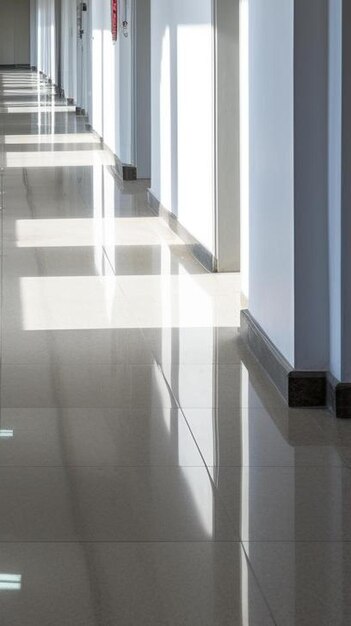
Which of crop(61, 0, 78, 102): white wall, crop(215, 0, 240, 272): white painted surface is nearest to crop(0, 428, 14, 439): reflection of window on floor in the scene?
crop(215, 0, 240, 272): white painted surface

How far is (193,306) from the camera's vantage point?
314 inches

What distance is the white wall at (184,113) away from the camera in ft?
30.3

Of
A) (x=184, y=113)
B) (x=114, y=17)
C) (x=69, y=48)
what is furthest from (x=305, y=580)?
(x=69, y=48)

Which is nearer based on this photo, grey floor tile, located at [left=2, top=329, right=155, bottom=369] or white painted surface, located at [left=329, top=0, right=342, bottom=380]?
white painted surface, located at [left=329, top=0, right=342, bottom=380]

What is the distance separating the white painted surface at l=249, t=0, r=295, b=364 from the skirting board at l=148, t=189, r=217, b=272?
92.8 inches

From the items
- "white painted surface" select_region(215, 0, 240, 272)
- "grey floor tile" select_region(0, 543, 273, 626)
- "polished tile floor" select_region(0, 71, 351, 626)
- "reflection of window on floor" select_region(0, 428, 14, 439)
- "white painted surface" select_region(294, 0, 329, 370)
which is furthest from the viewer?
"white painted surface" select_region(215, 0, 240, 272)

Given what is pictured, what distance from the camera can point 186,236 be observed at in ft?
34.6

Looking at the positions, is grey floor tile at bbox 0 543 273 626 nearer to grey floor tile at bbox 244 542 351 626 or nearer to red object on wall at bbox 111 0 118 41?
grey floor tile at bbox 244 542 351 626

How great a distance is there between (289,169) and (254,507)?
6.34 feet

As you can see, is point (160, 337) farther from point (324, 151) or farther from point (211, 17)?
point (211, 17)

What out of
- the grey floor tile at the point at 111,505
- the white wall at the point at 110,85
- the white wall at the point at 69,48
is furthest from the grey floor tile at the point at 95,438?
the white wall at the point at 69,48

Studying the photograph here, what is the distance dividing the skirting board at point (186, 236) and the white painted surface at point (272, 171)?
7.73 ft

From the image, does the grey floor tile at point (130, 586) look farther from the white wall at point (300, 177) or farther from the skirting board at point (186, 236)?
the skirting board at point (186, 236)

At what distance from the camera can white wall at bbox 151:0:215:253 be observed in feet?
30.3
